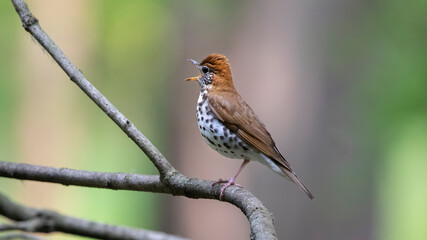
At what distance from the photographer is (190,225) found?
324 inches

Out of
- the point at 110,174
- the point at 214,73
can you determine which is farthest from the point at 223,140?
the point at 110,174

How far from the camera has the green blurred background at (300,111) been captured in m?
7.23

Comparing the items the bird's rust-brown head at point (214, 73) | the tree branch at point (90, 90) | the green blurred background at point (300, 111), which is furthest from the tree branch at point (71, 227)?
the green blurred background at point (300, 111)

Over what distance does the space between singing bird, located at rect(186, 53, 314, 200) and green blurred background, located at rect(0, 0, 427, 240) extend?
7.33ft

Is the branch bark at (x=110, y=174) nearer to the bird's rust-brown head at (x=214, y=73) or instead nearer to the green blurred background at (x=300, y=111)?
the bird's rust-brown head at (x=214, y=73)

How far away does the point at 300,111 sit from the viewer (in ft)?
23.9

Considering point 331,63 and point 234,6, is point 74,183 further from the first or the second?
point 234,6

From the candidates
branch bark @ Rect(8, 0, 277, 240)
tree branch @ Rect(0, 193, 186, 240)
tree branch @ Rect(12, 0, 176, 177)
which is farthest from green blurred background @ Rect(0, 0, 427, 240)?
tree branch @ Rect(0, 193, 186, 240)

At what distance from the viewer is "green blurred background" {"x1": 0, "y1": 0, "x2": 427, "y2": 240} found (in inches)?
285

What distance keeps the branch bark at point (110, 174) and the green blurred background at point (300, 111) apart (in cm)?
262

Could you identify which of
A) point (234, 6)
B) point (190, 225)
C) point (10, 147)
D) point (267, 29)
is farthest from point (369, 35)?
point (10, 147)

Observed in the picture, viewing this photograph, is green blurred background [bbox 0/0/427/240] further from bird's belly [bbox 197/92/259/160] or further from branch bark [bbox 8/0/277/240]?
branch bark [bbox 8/0/277/240]

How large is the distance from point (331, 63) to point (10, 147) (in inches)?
319

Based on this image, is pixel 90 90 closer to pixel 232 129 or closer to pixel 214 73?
pixel 232 129
